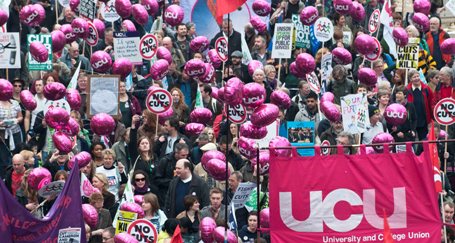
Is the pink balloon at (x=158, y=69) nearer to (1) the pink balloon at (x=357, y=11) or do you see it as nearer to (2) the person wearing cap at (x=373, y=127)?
(2) the person wearing cap at (x=373, y=127)

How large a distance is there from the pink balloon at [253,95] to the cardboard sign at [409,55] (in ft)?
15.4

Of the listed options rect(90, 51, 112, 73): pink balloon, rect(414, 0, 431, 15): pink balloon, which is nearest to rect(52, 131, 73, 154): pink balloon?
A: rect(90, 51, 112, 73): pink balloon

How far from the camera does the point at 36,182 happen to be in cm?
2231

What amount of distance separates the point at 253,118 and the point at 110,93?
2.67m

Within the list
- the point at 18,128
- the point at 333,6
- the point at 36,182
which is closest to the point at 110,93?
the point at 18,128

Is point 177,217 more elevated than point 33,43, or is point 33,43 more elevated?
point 33,43

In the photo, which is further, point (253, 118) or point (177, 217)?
point (253, 118)

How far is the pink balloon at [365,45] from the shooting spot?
2891 cm

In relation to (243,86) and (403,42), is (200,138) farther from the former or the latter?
(403,42)

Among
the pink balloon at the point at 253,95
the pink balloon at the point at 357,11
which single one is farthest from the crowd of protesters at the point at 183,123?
the pink balloon at the point at 253,95

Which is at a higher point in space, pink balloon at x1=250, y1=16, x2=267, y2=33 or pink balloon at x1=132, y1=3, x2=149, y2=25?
pink balloon at x1=132, y1=3, x2=149, y2=25

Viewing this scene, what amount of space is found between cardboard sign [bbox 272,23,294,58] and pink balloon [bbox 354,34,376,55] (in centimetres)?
104

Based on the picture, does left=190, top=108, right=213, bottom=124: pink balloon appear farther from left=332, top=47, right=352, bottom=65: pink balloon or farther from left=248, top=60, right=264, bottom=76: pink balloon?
left=332, top=47, right=352, bottom=65: pink balloon

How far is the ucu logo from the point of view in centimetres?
1895
